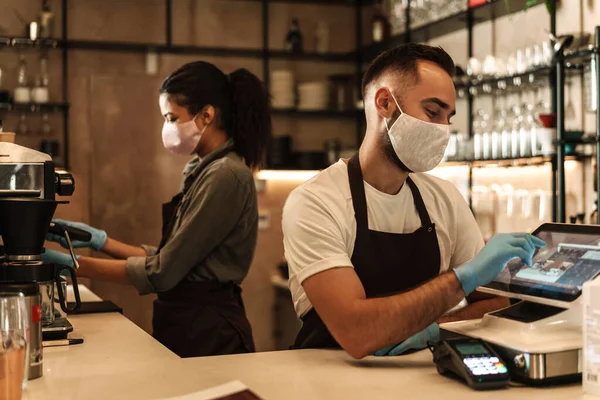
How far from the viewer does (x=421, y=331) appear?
1822mm

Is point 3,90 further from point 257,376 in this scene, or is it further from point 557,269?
point 557,269

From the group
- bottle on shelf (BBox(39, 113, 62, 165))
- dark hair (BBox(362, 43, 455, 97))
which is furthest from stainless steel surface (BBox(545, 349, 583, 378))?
bottle on shelf (BBox(39, 113, 62, 165))

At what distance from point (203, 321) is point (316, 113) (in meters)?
3.49

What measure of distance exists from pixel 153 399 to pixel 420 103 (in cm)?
99

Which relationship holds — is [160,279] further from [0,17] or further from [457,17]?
[0,17]

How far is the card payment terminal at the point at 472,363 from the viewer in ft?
4.94

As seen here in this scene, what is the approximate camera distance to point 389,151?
2035 mm

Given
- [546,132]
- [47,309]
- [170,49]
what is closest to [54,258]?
[47,309]

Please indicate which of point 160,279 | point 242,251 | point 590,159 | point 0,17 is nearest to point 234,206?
point 242,251

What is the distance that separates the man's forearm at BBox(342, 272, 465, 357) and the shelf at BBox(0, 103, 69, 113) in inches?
156

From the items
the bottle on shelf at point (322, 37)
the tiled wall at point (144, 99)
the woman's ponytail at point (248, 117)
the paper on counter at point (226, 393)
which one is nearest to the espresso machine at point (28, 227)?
the paper on counter at point (226, 393)

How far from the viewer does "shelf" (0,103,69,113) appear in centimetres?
510

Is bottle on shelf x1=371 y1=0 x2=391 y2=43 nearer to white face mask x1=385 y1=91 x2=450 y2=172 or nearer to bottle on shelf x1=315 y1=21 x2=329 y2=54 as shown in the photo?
bottle on shelf x1=315 y1=21 x2=329 y2=54

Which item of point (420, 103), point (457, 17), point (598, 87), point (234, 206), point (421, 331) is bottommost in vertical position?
point (421, 331)
